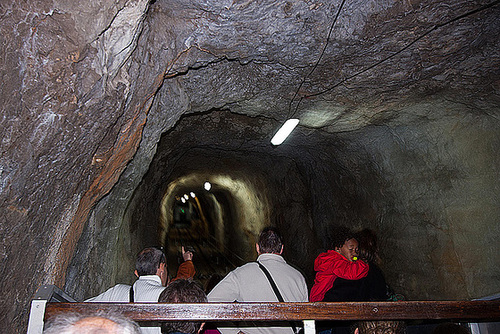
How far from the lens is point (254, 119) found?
600 centimetres

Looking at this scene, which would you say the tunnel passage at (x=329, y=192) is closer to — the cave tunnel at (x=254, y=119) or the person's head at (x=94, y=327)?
the cave tunnel at (x=254, y=119)

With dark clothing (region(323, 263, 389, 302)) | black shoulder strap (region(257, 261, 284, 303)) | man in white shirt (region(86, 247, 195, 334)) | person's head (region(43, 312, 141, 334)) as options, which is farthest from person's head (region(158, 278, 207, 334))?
dark clothing (region(323, 263, 389, 302))

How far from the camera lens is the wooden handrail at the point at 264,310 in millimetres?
1601

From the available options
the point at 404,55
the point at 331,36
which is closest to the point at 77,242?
the point at 331,36

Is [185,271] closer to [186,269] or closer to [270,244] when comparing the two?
[186,269]

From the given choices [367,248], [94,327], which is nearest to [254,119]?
[367,248]

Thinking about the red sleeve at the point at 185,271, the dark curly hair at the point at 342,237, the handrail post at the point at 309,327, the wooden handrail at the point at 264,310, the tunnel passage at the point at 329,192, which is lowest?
the handrail post at the point at 309,327

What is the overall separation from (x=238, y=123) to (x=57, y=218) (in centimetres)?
396

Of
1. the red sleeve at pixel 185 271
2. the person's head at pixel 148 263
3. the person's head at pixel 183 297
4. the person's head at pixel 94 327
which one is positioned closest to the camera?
the person's head at pixel 94 327

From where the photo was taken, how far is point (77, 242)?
3.16 m

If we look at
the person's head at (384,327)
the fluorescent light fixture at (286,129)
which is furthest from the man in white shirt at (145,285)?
the fluorescent light fixture at (286,129)

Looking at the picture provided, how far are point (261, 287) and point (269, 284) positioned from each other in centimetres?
6

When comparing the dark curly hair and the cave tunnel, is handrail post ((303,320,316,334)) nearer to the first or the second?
the cave tunnel

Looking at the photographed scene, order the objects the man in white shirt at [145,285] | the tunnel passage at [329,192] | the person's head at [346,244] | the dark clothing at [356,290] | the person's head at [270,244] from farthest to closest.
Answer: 1. the tunnel passage at [329,192]
2. the person's head at [346,244]
3. the dark clothing at [356,290]
4. the person's head at [270,244]
5. the man in white shirt at [145,285]
